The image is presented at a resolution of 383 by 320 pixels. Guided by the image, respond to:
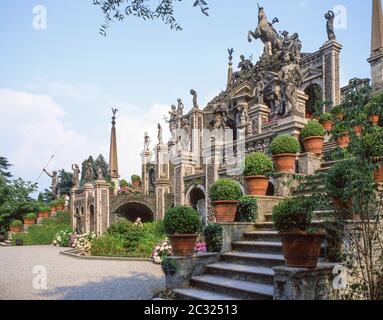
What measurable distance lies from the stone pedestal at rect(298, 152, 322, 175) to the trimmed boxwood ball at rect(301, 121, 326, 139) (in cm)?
58

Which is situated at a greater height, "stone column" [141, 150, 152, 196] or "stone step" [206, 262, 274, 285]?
"stone column" [141, 150, 152, 196]

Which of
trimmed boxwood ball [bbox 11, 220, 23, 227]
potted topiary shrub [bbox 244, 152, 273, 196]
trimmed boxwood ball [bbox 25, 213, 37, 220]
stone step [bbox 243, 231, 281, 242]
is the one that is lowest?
trimmed boxwood ball [bbox 11, 220, 23, 227]

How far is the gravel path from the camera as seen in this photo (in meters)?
6.80

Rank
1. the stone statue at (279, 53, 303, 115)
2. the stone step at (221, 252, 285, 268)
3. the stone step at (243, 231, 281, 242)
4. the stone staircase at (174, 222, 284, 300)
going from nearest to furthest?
1. the stone staircase at (174, 222, 284, 300)
2. the stone step at (221, 252, 285, 268)
3. the stone step at (243, 231, 281, 242)
4. the stone statue at (279, 53, 303, 115)

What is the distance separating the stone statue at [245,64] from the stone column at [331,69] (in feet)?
28.6

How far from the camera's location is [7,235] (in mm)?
27562

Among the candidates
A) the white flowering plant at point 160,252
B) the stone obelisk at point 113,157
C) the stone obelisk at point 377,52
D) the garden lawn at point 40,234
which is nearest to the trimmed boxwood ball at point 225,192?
the white flowering plant at point 160,252

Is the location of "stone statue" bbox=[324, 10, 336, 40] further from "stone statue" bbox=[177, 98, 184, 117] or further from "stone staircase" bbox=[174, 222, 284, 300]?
"stone staircase" bbox=[174, 222, 284, 300]

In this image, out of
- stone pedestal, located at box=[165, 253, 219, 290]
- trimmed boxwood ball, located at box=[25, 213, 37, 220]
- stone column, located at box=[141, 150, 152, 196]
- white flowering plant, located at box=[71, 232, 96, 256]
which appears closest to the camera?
stone pedestal, located at box=[165, 253, 219, 290]

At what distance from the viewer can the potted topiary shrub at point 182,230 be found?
6.55 meters

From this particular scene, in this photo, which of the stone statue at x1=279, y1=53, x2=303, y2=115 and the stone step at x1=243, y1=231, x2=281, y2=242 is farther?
the stone statue at x1=279, y1=53, x2=303, y2=115

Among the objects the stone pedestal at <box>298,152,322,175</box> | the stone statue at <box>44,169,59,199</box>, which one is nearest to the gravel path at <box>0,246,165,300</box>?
the stone pedestal at <box>298,152,322,175</box>
